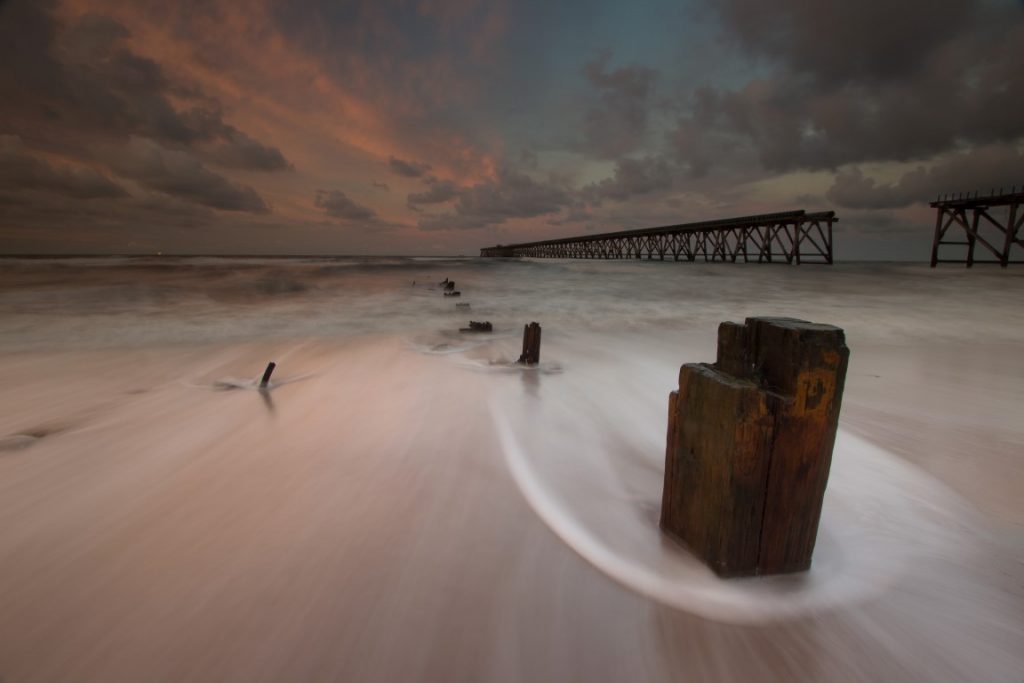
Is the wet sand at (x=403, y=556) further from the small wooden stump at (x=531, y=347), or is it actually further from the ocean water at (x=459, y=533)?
the small wooden stump at (x=531, y=347)

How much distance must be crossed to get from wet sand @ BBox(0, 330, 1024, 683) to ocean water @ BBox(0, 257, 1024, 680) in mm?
10

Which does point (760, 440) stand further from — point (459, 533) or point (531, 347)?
point (531, 347)

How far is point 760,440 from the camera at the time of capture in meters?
1.31

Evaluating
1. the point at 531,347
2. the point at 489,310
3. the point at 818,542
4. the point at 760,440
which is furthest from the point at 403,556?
the point at 489,310

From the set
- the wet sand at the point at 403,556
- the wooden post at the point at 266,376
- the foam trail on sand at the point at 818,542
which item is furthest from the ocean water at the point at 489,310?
the foam trail on sand at the point at 818,542

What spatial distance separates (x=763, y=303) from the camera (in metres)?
11.8

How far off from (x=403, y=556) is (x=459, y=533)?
264 mm

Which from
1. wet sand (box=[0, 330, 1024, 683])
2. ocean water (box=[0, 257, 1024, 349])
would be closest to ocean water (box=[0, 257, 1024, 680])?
wet sand (box=[0, 330, 1024, 683])

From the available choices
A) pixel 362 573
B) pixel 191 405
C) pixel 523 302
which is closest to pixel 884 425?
pixel 362 573

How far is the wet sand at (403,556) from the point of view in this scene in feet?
4.09

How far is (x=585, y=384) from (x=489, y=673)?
3023 mm

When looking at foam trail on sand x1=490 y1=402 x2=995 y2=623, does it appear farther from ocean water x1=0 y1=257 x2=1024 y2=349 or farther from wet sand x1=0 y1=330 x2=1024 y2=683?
ocean water x1=0 y1=257 x2=1024 y2=349

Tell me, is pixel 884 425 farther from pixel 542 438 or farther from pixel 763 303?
pixel 763 303

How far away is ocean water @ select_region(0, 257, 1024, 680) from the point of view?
1269mm
